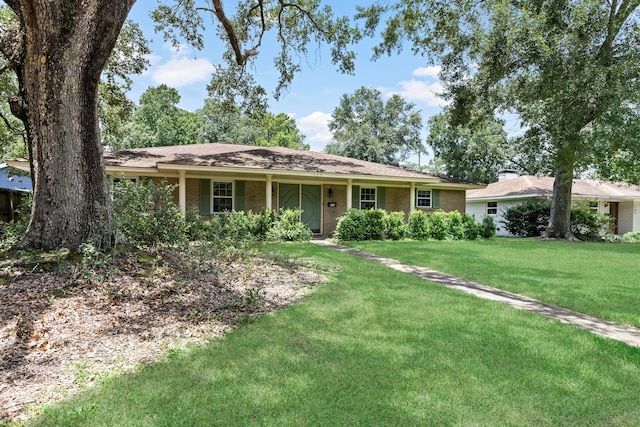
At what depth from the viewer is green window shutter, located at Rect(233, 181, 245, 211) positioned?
14.9m

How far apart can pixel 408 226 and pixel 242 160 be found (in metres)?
7.38

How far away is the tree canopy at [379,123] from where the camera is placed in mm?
40062

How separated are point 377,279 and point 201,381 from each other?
14.7ft

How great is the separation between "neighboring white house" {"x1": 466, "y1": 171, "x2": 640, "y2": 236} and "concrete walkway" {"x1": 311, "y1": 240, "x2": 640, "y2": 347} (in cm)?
1649

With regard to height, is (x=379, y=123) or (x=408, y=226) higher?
(x=379, y=123)

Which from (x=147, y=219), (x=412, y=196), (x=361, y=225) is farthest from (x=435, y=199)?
(x=147, y=219)

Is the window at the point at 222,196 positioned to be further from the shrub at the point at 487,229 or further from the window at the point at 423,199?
the shrub at the point at 487,229

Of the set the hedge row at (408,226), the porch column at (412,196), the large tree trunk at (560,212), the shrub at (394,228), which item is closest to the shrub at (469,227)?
the hedge row at (408,226)

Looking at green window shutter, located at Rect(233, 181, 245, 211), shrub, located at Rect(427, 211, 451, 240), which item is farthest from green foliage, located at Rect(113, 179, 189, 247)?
shrub, located at Rect(427, 211, 451, 240)

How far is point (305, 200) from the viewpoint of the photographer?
53.4ft

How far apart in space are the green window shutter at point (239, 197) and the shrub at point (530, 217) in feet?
50.8

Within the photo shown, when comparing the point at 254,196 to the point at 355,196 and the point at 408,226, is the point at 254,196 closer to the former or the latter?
the point at 355,196

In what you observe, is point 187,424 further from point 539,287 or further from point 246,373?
point 539,287

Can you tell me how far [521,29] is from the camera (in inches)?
498
